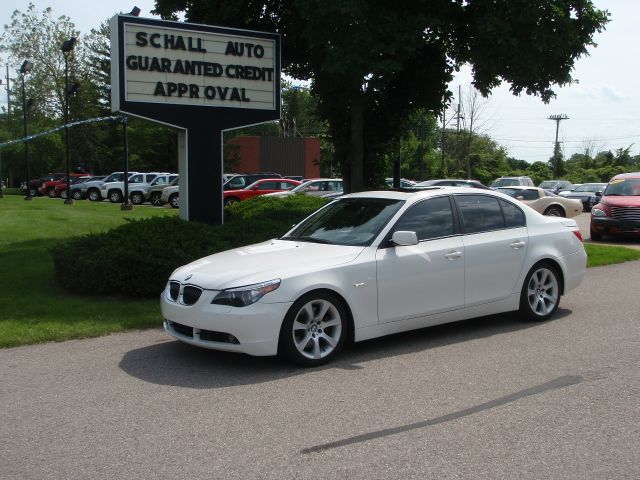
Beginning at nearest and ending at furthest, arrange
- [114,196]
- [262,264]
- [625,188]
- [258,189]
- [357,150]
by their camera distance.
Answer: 1. [262,264]
2. [357,150]
3. [625,188]
4. [258,189]
5. [114,196]

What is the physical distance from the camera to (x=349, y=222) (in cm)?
762

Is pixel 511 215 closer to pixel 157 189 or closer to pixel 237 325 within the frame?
pixel 237 325

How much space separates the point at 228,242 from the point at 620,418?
22.1ft

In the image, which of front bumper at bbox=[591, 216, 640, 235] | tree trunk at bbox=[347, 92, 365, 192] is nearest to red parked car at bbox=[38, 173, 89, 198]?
tree trunk at bbox=[347, 92, 365, 192]

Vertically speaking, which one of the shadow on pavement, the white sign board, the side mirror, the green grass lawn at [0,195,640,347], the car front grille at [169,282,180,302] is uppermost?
the white sign board

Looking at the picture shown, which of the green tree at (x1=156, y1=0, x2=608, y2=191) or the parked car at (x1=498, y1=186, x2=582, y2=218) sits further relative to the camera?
the parked car at (x1=498, y1=186, x2=582, y2=218)

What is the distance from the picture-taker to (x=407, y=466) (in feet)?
13.9

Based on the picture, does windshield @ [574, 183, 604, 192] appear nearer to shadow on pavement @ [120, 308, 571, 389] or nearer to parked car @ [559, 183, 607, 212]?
parked car @ [559, 183, 607, 212]

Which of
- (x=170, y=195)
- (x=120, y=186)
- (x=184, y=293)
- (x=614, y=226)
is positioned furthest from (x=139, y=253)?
(x=120, y=186)

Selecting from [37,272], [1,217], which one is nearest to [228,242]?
[37,272]

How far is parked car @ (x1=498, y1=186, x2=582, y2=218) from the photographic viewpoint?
23.5 metres

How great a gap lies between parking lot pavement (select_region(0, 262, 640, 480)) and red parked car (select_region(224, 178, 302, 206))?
→ 77.1 feet

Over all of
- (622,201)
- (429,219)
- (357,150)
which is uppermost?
(357,150)

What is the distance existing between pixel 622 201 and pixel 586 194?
18169 mm
